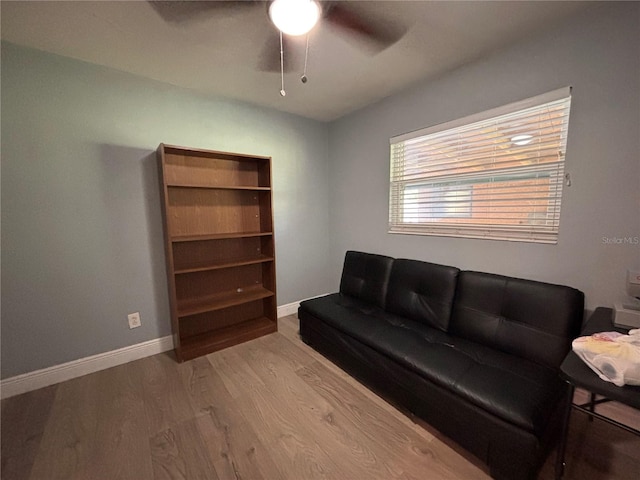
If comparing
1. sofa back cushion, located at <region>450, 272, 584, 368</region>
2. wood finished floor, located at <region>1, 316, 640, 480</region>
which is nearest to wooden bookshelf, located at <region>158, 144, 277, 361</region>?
wood finished floor, located at <region>1, 316, 640, 480</region>

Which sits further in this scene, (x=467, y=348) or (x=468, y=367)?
(x=467, y=348)

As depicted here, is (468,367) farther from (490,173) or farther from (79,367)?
(79,367)

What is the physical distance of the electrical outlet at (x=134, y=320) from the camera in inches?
83.8

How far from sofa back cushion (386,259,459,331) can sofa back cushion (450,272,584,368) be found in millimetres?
73

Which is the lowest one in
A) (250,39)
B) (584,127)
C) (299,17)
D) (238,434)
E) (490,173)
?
(238,434)

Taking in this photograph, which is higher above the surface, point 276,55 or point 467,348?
point 276,55

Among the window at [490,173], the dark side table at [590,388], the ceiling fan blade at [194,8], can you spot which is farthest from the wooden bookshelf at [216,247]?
the dark side table at [590,388]

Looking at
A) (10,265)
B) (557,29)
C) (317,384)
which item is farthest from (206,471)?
(557,29)

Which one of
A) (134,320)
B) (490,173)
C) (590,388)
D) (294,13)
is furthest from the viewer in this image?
(134,320)

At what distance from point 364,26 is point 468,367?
2074 millimetres

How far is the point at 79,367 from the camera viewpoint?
6.34 feet

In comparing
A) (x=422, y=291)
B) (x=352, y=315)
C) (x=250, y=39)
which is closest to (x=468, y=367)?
(x=422, y=291)

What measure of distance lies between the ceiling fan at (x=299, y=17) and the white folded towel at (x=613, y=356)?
181 cm

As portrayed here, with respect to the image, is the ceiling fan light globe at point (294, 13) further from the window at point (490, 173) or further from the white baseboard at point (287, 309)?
the white baseboard at point (287, 309)
